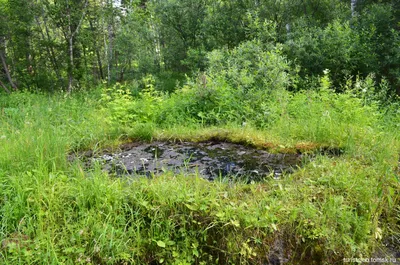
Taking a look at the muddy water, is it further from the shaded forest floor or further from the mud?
the shaded forest floor

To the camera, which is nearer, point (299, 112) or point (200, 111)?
point (299, 112)

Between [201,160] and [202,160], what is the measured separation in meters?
0.01

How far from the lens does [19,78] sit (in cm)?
1095

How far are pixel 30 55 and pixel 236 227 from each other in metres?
11.9

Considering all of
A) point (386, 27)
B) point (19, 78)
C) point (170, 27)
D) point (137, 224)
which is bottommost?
point (137, 224)

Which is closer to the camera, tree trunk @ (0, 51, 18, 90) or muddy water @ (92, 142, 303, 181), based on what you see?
muddy water @ (92, 142, 303, 181)

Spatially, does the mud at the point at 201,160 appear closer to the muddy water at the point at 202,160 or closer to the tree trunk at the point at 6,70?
the muddy water at the point at 202,160

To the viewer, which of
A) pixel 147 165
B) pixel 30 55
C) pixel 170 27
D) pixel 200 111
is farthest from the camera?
pixel 170 27

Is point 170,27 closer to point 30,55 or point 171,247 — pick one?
point 30,55

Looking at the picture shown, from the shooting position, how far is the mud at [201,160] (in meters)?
2.92

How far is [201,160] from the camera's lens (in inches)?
130

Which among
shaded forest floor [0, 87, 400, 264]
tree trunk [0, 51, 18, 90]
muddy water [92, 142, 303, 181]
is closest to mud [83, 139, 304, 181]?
muddy water [92, 142, 303, 181]

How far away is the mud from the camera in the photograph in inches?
115

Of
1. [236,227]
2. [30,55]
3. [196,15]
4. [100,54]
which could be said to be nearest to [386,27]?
[196,15]
